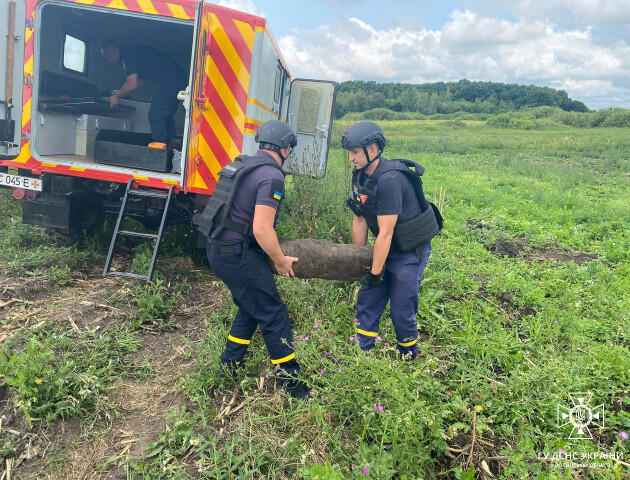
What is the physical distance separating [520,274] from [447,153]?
821 inches

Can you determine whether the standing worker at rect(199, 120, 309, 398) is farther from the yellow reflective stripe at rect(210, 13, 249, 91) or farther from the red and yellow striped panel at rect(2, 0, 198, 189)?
the red and yellow striped panel at rect(2, 0, 198, 189)

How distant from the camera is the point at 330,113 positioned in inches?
264

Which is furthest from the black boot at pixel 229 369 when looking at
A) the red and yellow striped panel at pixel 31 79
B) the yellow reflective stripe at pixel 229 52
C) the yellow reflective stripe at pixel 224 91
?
the yellow reflective stripe at pixel 229 52

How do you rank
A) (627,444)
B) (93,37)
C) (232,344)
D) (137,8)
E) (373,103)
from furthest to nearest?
(373,103), (93,37), (137,8), (232,344), (627,444)

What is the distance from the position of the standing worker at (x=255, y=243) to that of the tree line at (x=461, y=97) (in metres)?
57.4

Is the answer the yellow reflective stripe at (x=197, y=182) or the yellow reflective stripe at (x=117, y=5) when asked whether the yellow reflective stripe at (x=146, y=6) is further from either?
the yellow reflective stripe at (x=197, y=182)

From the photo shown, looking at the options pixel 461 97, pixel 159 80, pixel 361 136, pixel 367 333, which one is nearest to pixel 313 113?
pixel 159 80

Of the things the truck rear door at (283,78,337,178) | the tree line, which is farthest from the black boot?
the tree line

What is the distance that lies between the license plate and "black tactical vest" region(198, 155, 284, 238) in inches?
106

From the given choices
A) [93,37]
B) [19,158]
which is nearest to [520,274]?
[19,158]

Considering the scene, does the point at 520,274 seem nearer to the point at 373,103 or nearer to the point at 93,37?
the point at 93,37

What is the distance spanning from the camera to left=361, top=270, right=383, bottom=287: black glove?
338 centimetres

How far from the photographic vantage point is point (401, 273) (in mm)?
3406

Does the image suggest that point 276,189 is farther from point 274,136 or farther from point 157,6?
point 157,6
